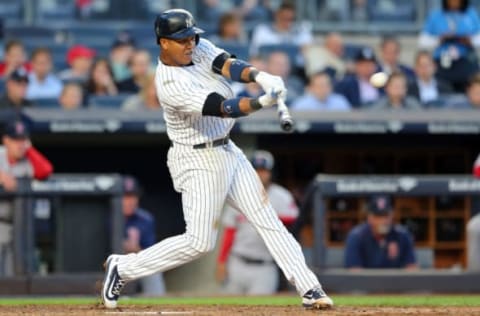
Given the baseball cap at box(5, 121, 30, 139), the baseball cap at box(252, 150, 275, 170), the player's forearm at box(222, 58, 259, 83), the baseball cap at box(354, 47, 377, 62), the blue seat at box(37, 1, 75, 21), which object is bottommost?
the baseball cap at box(252, 150, 275, 170)

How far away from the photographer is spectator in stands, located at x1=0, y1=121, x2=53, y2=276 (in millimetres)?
10359

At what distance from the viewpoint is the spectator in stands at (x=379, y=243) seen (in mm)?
10508

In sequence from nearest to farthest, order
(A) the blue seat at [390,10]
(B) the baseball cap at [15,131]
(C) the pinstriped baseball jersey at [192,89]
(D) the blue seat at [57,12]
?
(C) the pinstriped baseball jersey at [192,89], (B) the baseball cap at [15,131], (D) the blue seat at [57,12], (A) the blue seat at [390,10]

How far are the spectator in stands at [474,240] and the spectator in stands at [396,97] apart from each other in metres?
1.19

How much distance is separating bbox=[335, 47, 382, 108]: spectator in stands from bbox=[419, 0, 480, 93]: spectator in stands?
90 centimetres

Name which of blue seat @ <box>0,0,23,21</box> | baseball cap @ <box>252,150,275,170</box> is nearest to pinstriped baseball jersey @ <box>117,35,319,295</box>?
baseball cap @ <box>252,150,275,170</box>

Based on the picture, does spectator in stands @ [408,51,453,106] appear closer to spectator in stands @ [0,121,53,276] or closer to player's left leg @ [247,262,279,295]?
Answer: player's left leg @ [247,262,279,295]

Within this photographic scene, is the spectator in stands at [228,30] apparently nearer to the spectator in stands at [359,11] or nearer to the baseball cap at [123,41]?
the baseball cap at [123,41]

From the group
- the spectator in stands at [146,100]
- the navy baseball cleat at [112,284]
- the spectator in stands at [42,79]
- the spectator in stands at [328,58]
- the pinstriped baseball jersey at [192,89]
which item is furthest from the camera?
the spectator in stands at [328,58]

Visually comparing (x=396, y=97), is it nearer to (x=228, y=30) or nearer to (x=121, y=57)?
(x=228, y=30)

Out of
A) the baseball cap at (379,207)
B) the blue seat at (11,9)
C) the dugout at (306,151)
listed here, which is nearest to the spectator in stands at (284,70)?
the dugout at (306,151)

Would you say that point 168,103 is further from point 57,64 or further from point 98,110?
point 57,64

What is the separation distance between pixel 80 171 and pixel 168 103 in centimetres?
530

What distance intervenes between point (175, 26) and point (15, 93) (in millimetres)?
4641
